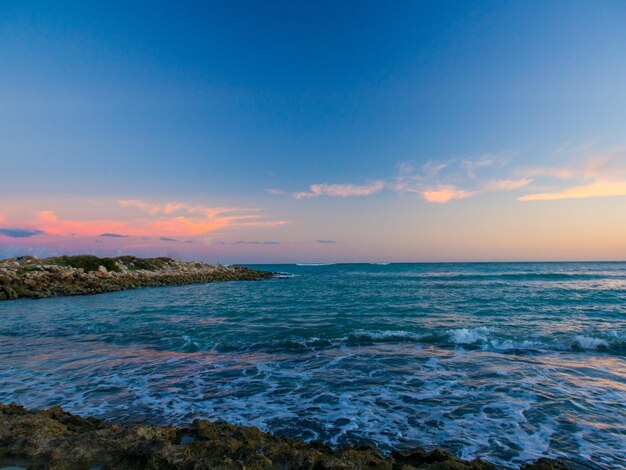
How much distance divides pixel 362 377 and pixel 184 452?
5.17m

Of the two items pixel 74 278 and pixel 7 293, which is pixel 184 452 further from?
pixel 74 278

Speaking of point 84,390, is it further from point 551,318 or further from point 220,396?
point 551,318

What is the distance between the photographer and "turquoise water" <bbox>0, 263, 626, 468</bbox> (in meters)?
5.73

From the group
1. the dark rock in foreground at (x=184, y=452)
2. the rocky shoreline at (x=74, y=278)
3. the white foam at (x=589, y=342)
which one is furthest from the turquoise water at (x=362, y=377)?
the rocky shoreline at (x=74, y=278)

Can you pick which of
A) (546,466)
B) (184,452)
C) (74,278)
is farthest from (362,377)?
(74,278)

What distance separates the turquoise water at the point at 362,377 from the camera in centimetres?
573

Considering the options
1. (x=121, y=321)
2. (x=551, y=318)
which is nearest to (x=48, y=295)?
(x=121, y=321)

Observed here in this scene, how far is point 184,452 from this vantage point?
4.21 meters

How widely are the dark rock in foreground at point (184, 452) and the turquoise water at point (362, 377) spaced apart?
2.98 feet

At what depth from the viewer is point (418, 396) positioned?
23.5 ft

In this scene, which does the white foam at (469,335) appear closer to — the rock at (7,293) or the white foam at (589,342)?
the white foam at (589,342)

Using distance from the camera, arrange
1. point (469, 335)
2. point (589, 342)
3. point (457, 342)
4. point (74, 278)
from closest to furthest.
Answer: point (589, 342), point (457, 342), point (469, 335), point (74, 278)

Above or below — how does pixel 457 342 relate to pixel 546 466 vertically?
below

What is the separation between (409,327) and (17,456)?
13.1 meters
